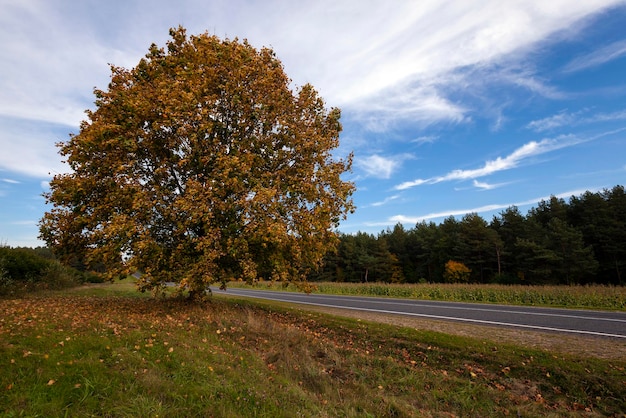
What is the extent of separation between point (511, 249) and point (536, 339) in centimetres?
5042

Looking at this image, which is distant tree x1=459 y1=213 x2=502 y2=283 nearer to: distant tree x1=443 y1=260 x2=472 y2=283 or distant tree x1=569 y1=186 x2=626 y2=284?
distant tree x1=443 y1=260 x2=472 y2=283

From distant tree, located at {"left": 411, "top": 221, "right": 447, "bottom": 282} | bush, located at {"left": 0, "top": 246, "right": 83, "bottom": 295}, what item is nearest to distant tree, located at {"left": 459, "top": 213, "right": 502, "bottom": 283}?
distant tree, located at {"left": 411, "top": 221, "right": 447, "bottom": 282}

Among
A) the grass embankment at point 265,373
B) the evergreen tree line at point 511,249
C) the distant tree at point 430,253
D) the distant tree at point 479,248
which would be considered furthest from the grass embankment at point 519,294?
the distant tree at point 430,253

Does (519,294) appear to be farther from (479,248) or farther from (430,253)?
(430,253)

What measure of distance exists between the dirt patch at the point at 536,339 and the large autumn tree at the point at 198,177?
15.5 feet

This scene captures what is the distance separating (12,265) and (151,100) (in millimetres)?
15329

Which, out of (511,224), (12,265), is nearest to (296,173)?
(12,265)

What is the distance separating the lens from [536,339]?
9312 mm

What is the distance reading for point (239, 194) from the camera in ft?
35.1

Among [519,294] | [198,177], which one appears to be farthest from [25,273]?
[519,294]

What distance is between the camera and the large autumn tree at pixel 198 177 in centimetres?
997

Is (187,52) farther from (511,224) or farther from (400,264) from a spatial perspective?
(400,264)

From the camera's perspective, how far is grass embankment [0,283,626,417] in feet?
16.1

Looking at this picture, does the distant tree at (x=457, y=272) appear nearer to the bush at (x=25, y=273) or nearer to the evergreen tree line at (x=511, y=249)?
the evergreen tree line at (x=511, y=249)
